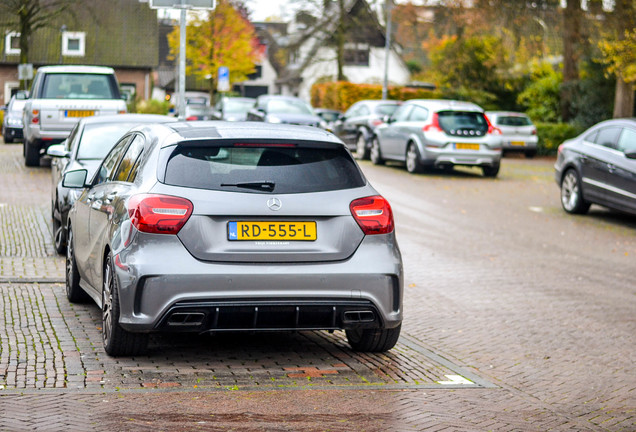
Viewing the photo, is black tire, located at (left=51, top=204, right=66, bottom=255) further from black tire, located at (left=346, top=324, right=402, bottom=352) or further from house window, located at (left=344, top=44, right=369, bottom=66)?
house window, located at (left=344, top=44, right=369, bottom=66)

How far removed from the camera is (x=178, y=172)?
20.1 feet

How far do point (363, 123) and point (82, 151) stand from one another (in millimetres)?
15900

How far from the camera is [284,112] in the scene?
30062mm

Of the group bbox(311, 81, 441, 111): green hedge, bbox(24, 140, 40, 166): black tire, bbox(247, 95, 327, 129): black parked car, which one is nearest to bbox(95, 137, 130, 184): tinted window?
bbox(24, 140, 40, 166): black tire

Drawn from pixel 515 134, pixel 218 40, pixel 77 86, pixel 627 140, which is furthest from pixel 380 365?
pixel 218 40

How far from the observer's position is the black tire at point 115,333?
625 cm

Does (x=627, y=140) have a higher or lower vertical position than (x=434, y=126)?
higher

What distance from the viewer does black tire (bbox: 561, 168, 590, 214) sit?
16938 mm

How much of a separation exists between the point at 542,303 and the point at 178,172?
451cm

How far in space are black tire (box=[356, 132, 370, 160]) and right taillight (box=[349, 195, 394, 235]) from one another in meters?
20.8

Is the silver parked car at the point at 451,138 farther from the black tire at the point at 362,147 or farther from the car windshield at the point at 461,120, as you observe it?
the black tire at the point at 362,147

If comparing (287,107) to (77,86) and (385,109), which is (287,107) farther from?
(77,86)

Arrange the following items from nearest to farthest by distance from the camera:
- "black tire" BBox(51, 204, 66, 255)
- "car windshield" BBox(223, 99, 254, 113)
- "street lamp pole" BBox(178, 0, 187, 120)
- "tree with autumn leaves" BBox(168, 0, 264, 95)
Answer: "black tire" BBox(51, 204, 66, 255)
"street lamp pole" BBox(178, 0, 187, 120)
"car windshield" BBox(223, 99, 254, 113)
"tree with autumn leaves" BBox(168, 0, 264, 95)

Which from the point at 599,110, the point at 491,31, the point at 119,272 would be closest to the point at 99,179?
the point at 119,272
